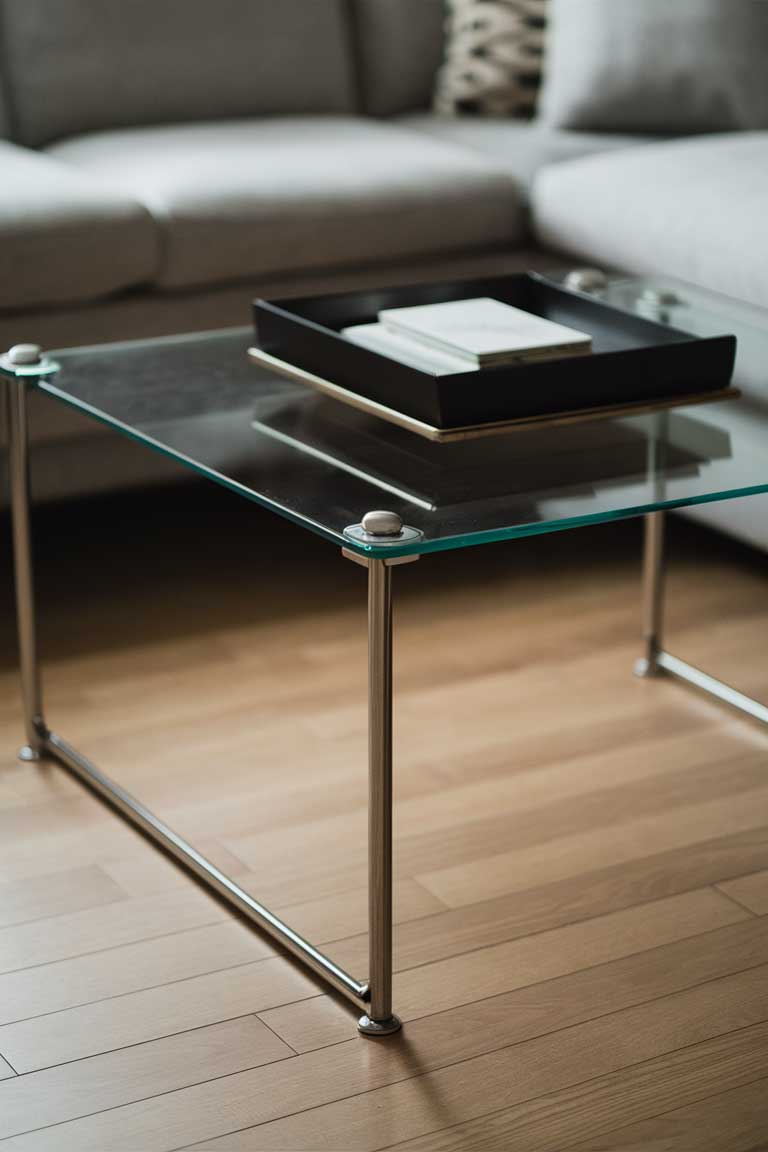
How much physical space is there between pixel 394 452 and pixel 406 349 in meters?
0.13

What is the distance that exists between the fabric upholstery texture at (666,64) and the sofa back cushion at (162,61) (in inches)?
17.7

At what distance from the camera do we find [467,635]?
6.75ft

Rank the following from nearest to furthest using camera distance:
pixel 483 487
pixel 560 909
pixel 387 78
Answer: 1. pixel 483 487
2. pixel 560 909
3. pixel 387 78

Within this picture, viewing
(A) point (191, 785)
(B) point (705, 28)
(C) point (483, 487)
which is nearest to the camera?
(C) point (483, 487)

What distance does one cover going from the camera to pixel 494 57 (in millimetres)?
2748

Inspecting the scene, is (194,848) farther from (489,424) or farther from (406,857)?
(489,424)

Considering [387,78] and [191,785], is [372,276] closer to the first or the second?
[387,78]

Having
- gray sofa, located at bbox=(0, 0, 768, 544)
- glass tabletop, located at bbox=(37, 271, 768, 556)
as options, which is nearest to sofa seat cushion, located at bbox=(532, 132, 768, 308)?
gray sofa, located at bbox=(0, 0, 768, 544)

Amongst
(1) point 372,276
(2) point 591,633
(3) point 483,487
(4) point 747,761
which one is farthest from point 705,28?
(3) point 483,487

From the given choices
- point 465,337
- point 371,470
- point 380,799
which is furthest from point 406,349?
point 380,799

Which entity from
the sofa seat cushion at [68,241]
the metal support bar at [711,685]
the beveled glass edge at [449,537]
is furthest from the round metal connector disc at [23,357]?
the metal support bar at [711,685]

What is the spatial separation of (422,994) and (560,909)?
18cm

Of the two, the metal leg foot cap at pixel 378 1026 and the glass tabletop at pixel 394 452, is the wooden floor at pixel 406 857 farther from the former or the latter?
the glass tabletop at pixel 394 452

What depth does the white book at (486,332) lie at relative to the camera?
1448 mm
